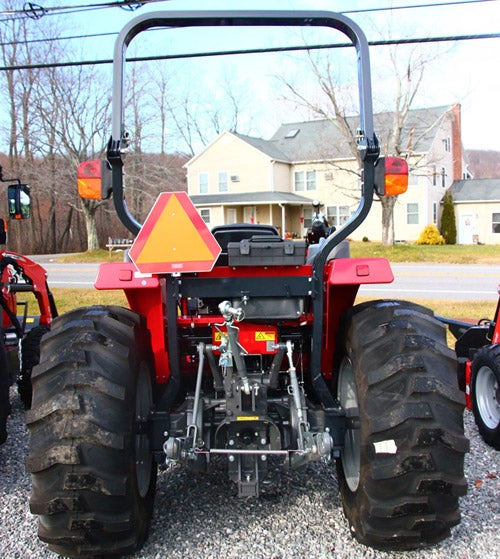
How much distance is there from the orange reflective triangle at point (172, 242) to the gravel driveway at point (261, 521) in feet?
5.03

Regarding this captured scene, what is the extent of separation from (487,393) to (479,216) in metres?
35.1

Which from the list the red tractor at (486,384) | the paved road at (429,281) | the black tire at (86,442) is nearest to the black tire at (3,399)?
the black tire at (86,442)

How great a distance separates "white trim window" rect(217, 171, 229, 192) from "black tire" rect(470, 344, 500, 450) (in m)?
2.67

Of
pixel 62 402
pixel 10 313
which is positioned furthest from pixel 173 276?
pixel 10 313

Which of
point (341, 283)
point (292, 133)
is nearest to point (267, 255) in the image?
point (341, 283)

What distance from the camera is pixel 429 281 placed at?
1620 centimetres

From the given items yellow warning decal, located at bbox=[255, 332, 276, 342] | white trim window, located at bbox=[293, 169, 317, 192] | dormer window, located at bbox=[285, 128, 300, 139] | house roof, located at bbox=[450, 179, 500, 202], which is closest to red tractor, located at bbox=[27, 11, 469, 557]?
yellow warning decal, located at bbox=[255, 332, 276, 342]

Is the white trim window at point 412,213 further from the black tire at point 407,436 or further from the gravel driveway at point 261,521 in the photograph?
the black tire at point 407,436

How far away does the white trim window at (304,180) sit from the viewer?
7957 millimetres

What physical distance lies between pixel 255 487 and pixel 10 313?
3988 mm

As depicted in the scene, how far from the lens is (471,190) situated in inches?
1532

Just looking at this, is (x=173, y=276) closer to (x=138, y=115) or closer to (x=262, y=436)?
(x=262, y=436)

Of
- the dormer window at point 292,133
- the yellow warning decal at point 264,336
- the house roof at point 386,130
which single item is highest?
the house roof at point 386,130

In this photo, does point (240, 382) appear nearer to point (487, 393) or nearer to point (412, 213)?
point (487, 393)
